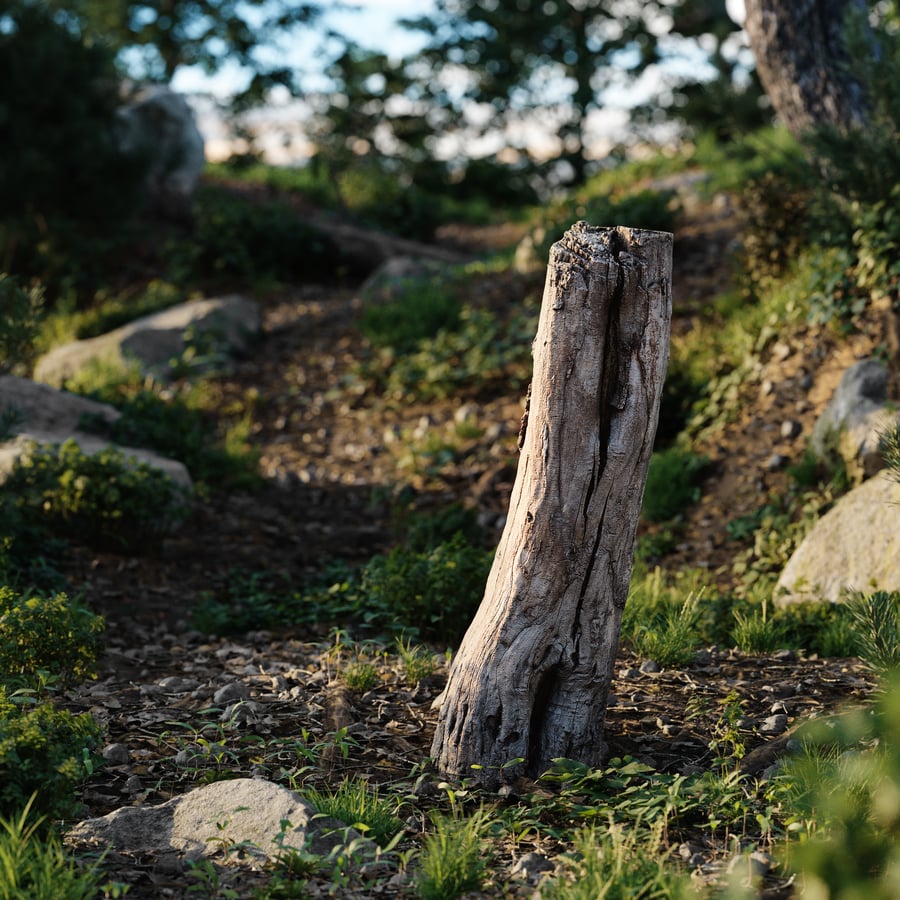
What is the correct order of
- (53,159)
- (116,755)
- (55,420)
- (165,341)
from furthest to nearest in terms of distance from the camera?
(53,159)
(165,341)
(55,420)
(116,755)

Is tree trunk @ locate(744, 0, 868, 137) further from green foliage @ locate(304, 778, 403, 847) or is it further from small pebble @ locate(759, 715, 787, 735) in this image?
green foliage @ locate(304, 778, 403, 847)

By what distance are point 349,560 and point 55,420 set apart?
2561 millimetres

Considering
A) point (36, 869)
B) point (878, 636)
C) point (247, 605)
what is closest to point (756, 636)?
point (878, 636)

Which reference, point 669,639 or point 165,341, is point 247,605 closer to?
point 669,639

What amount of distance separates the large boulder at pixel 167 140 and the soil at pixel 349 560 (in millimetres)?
3410

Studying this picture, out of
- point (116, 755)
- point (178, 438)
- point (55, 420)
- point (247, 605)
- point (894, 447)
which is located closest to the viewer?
point (894, 447)

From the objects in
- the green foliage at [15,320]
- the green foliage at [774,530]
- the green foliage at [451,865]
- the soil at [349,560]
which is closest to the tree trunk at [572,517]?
the soil at [349,560]

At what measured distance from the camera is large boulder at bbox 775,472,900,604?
17.6 feet

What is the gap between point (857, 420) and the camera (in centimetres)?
620

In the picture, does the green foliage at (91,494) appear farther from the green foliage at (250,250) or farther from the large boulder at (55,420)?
the green foliage at (250,250)

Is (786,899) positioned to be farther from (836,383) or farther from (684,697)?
(836,383)

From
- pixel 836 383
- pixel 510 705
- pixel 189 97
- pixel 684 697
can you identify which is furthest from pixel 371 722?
pixel 189 97

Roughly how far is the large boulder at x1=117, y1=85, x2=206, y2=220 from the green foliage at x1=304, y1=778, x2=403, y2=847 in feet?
41.2

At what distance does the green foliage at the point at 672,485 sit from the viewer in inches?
272
